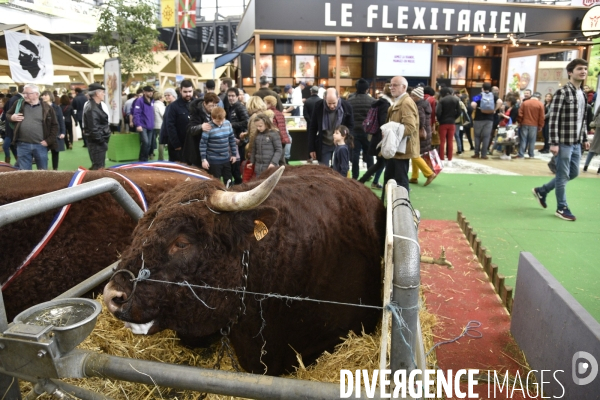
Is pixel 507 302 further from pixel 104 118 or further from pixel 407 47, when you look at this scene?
pixel 407 47

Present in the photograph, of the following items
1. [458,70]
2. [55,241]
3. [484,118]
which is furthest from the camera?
[458,70]

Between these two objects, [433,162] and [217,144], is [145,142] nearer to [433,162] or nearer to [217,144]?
[217,144]

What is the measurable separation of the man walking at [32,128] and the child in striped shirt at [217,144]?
10.9ft

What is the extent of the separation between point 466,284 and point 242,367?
2313 millimetres

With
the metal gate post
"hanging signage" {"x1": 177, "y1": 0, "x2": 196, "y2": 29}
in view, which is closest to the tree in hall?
"hanging signage" {"x1": 177, "y1": 0, "x2": 196, "y2": 29}

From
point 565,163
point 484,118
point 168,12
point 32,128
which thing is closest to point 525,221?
point 565,163

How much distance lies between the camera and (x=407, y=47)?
17.3m

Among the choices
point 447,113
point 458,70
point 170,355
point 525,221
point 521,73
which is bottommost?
point 525,221

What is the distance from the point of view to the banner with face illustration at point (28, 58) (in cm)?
821

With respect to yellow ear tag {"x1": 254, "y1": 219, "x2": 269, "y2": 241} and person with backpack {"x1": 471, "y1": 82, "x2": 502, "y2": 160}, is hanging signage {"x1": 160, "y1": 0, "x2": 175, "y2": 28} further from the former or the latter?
yellow ear tag {"x1": 254, "y1": 219, "x2": 269, "y2": 241}

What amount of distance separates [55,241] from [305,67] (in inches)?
686

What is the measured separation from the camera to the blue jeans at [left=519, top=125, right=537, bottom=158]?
12.1m

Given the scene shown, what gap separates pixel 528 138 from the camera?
12.4m

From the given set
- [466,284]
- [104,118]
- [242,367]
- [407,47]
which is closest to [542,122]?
[407,47]
